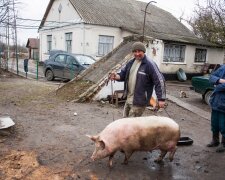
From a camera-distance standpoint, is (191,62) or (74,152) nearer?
(74,152)

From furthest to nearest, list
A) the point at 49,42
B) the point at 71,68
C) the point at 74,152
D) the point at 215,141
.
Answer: the point at 49,42 < the point at 71,68 < the point at 215,141 < the point at 74,152

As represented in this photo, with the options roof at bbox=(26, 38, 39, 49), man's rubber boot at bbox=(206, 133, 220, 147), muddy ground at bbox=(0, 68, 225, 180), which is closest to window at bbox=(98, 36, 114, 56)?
muddy ground at bbox=(0, 68, 225, 180)

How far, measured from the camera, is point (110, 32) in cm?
2447

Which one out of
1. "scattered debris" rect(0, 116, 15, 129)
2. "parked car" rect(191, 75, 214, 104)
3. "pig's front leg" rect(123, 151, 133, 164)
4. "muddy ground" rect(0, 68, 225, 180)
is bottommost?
"muddy ground" rect(0, 68, 225, 180)

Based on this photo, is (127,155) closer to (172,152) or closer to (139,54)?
(172,152)

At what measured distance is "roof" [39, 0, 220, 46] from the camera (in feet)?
78.8

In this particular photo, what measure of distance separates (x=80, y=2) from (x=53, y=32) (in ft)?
14.0

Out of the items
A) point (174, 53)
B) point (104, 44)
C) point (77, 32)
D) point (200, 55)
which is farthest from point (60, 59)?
point (200, 55)

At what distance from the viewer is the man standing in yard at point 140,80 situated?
5.24m

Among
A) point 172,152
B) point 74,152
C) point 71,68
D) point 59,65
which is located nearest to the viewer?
point 172,152

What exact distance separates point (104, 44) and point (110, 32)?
1.03 meters

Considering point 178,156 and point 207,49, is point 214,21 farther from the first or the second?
point 178,156

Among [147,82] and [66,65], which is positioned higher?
[147,82]

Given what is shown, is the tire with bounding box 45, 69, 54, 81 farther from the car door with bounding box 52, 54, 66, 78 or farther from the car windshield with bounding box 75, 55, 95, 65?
the car windshield with bounding box 75, 55, 95, 65
